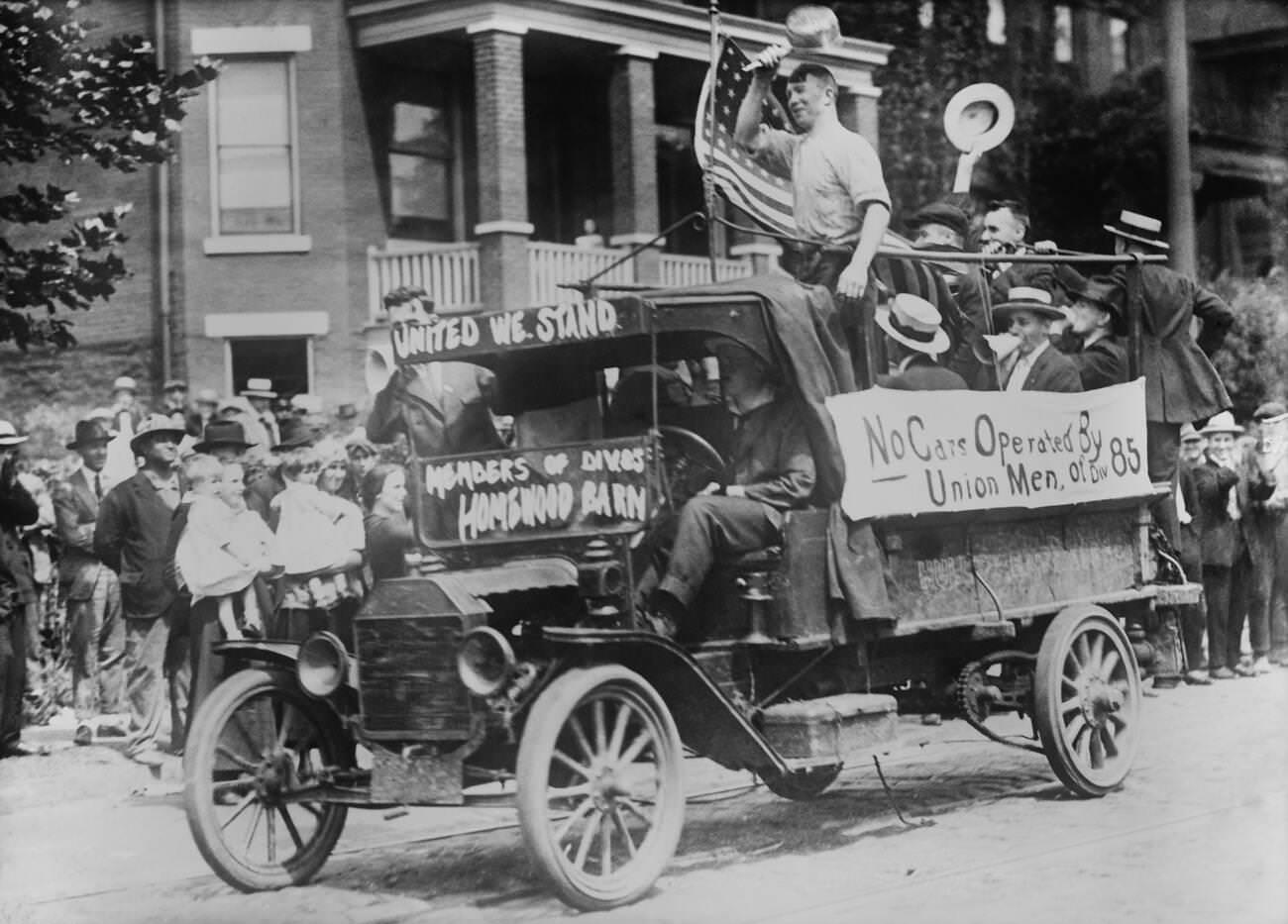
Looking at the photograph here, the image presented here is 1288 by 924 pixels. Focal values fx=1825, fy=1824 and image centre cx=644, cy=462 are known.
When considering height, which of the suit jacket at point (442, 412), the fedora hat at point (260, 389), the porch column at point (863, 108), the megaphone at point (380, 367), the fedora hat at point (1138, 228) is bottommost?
the suit jacket at point (442, 412)

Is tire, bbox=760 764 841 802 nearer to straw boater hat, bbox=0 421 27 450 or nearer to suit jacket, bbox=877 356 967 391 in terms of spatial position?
suit jacket, bbox=877 356 967 391

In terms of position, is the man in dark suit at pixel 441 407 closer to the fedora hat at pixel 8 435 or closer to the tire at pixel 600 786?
the tire at pixel 600 786

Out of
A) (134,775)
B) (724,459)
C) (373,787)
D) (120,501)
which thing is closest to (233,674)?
(373,787)

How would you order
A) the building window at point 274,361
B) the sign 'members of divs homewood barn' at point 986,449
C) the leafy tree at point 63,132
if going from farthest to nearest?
1. the building window at point 274,361
2. the sign 'members of divs homewood barn' at point 986,449
3. the leafy tree at point 63,132

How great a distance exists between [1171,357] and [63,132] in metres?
4.88

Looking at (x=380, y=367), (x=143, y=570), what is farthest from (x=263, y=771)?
(x=143, y=570)

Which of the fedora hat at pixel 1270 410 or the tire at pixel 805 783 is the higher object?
the fedora hat at pixel 1270 410

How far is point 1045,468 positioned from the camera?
24.1 feet

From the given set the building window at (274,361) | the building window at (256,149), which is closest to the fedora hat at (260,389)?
the building window at (274,361)

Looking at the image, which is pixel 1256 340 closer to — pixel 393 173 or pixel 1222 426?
pixel 1222 426

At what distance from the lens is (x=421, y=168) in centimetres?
1580

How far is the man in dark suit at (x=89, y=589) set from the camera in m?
9.52

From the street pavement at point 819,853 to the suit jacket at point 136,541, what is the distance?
2.71 ft

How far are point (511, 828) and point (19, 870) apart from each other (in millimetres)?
1867
